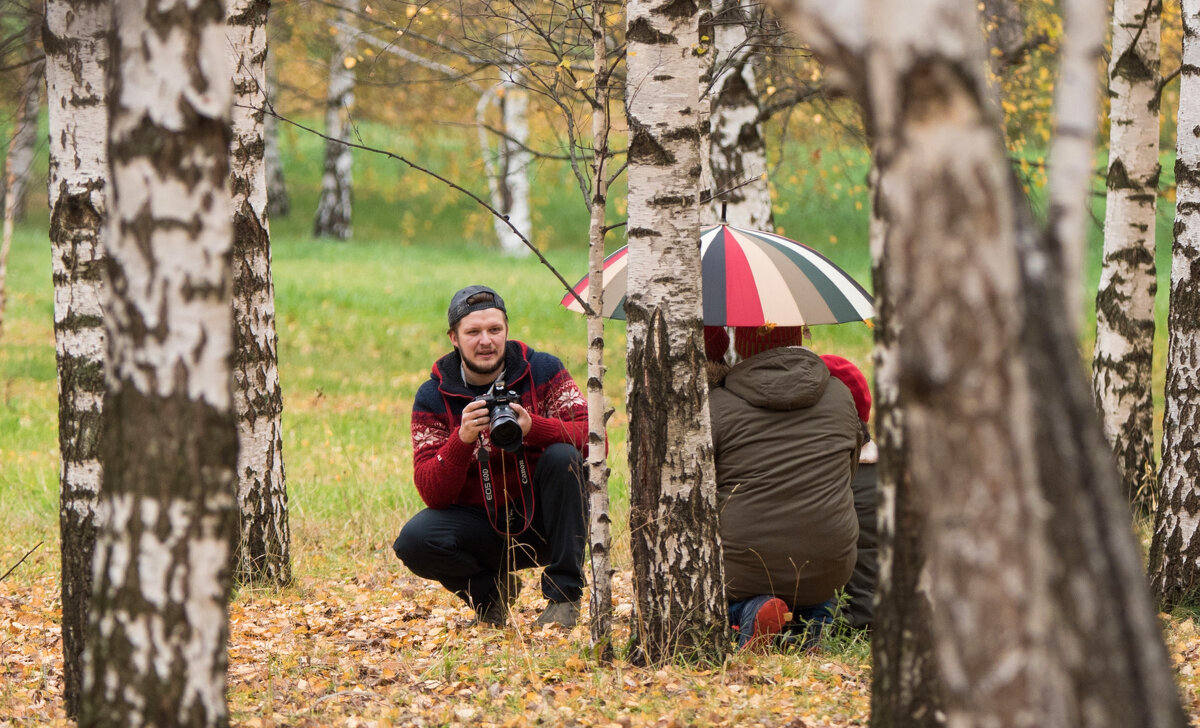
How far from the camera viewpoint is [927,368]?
5.01 feet

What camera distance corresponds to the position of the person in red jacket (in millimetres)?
4160

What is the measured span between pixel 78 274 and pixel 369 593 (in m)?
2.36

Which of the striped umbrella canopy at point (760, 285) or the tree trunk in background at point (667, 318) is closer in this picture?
the tree trunk in background at point (667, 318)

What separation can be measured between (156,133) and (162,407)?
482 mm

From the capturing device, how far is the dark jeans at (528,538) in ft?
13.7

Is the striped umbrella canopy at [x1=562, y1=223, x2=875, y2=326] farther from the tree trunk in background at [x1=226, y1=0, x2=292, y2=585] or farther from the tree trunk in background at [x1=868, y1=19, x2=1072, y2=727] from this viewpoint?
the tree trunk in background at [x1=868, y1=19, x2=1072, y2=727]

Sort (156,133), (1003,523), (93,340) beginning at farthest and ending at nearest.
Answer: (93,340)
(156,133)
(1003,523)

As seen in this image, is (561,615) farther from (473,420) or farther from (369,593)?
(369,593)

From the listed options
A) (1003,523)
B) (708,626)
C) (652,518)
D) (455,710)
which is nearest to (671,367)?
(652,518)

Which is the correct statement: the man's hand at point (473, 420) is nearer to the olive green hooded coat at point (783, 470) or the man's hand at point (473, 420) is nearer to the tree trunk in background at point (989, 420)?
the olive green hooded coat at point (783, 470)

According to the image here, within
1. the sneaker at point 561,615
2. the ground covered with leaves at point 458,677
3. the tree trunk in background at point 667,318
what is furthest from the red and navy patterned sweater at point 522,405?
the tree trunk in background at point 667,318

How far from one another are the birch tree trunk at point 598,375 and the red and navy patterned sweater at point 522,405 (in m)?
0.74

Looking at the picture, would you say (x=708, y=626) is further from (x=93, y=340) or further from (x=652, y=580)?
(x=93, y=340)

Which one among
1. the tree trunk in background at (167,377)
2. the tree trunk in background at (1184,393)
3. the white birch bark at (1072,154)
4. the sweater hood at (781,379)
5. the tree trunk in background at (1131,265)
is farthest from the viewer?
the tree trunk in background at (1131,265)
